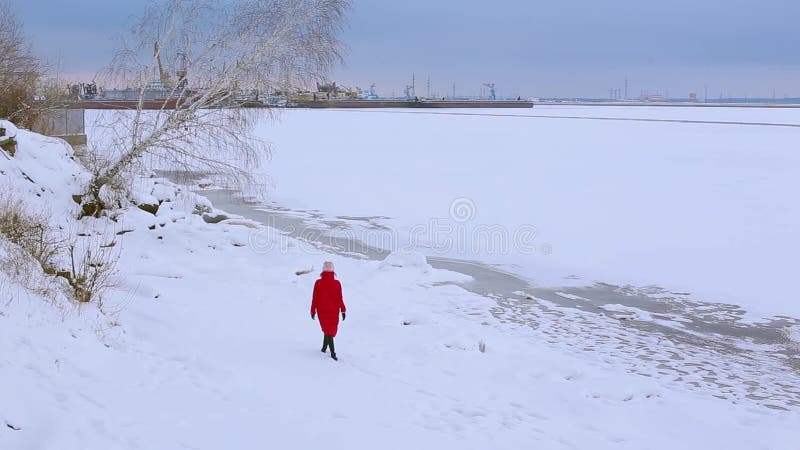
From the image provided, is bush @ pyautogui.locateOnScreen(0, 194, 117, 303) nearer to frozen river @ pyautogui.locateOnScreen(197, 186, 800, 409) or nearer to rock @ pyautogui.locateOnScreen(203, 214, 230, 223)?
frozen river @ pyautogui.locateOnScreen(197, 186, 800, 409)

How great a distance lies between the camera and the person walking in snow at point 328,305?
8266 mm

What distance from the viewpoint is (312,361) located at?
8.16 metres

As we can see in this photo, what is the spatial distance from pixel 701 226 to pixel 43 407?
53.0 ft

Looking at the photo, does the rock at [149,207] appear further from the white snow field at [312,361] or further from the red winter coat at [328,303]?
the red winter coat at [328,303]

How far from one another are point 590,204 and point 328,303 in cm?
1495

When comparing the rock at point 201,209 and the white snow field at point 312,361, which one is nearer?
the white snow field at point 312,361

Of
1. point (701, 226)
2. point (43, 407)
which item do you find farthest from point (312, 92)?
point (43, 407)

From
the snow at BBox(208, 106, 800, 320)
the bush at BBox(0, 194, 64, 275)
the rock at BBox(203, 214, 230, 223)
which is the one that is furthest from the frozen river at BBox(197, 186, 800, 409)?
the bush at BBox(0, 194, 64, 275)

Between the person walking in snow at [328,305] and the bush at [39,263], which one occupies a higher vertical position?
the bush at [39,263]

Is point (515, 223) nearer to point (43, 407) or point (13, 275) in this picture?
point (13, 275)
